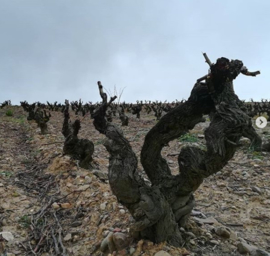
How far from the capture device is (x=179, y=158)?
14.0 feet

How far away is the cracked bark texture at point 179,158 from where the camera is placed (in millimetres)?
3713

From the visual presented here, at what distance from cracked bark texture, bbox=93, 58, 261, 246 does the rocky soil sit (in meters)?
0.27

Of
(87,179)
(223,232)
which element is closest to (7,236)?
(87,179)

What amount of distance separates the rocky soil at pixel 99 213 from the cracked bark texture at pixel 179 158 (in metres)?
0.27

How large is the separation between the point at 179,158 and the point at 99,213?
8.38ft

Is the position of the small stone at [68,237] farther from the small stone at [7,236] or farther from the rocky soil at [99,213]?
the small stone at [7,236]

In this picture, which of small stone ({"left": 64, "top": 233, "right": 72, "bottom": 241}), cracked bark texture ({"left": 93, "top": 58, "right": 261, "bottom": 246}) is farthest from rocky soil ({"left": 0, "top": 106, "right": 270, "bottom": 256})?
cracked bark texture ({"left": 93, "top": 58, "right": 261, "bottom": 246})

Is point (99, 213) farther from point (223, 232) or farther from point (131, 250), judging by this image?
point (223, 232)

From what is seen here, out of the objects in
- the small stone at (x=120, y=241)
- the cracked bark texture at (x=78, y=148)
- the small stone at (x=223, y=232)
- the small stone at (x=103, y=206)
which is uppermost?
the cracked bark texture at (x=78, y=148)

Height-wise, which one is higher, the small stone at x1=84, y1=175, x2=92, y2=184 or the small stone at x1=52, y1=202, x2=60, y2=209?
the small stone at x1=84, y1=175, x2=92, y2=184

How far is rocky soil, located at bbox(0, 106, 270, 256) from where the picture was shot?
450cm

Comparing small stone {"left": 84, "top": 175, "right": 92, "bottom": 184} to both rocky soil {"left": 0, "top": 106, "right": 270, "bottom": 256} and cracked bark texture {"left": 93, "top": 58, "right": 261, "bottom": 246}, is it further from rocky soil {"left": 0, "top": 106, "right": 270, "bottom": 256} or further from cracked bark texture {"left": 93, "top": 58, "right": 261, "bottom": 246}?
cracked bark texture {"left": 93, "top": 58, "right": 261, "bottom": 246}

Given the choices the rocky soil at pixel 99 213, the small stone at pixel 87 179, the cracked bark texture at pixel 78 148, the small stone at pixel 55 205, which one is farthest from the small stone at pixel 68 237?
the cracked bark texture at pixel 78 148

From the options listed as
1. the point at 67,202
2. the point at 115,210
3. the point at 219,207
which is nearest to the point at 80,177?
the point at 67,202
